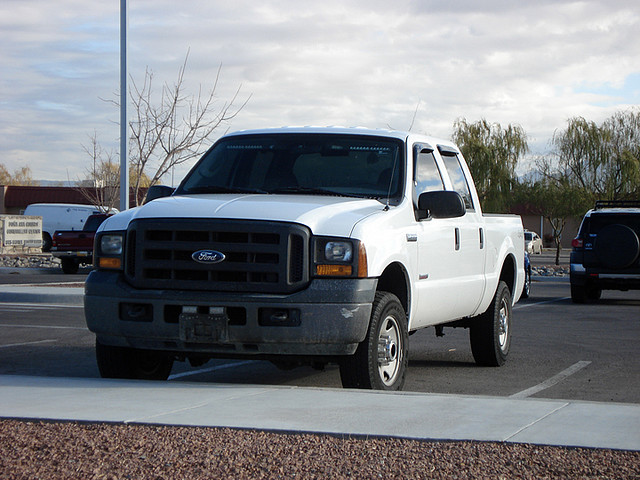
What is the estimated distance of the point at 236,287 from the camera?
22.8 ft

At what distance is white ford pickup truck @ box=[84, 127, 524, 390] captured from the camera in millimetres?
6875

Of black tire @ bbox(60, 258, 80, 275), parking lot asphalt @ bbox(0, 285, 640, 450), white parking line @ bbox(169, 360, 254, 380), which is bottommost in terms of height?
black tire @ bbox(60, 258, 80, 275)

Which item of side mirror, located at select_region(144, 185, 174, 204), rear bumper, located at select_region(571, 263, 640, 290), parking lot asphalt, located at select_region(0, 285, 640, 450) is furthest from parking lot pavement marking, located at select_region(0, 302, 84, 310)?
rear bumper, located at select_region(571, 263, 640, 290)

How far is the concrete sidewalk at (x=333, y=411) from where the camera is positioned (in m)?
5.64

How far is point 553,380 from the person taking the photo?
9.17m

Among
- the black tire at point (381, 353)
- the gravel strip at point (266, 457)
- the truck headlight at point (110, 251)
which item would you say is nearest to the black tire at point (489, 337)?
the black tire at point (381, 353)

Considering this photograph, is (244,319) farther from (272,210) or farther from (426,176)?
(426,176)

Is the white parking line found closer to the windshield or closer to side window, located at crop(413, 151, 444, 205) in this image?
the windshield

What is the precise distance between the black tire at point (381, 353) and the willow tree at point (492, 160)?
43.2m

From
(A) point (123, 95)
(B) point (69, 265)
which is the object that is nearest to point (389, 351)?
(A) point (123, 95)

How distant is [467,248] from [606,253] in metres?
10.5

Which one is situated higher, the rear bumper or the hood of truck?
the hood of truck

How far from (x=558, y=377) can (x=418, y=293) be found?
213 centimetres

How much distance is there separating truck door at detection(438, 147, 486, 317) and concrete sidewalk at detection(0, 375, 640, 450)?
2.31 metres
